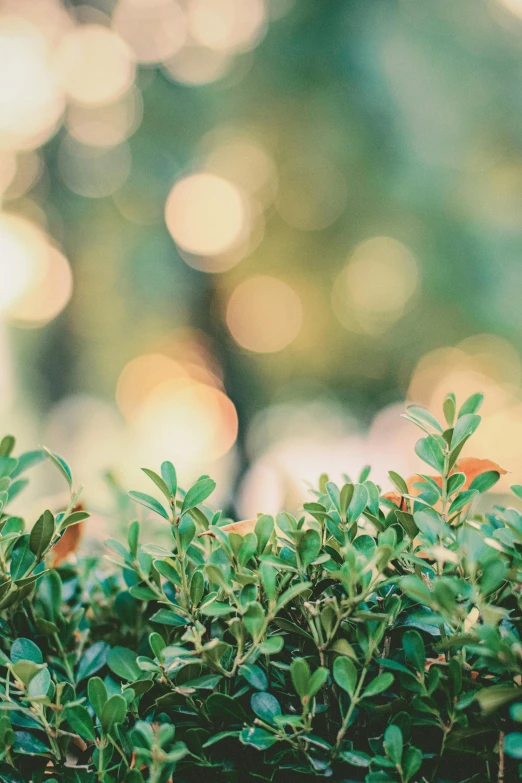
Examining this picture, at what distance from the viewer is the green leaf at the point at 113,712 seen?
41 centimetres

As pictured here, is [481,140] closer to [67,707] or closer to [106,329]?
[106,329]

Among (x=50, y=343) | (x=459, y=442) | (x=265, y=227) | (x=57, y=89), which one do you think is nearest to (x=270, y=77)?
(x=265, y=227)

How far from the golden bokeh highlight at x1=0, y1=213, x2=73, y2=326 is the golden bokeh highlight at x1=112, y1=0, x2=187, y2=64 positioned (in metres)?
2.05

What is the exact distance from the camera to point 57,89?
573cm

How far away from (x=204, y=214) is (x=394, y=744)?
18.4 feet

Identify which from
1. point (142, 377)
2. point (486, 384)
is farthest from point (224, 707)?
point (142, 377)

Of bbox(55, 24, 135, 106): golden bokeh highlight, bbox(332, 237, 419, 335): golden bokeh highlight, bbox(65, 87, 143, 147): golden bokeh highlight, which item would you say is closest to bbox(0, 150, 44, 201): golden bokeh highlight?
bbox(65, 87, 143, 147): golden bokeh highlight

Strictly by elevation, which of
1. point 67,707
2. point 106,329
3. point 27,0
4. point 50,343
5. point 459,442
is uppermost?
point 27,0

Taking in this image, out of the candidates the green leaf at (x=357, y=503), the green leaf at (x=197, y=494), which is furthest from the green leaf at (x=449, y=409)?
the green leaf at (x=197, y=494)

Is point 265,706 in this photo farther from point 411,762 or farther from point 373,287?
point 373,287

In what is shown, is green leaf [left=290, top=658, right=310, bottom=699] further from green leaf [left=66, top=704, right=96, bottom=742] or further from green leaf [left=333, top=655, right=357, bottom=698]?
green leaf [left=66, top=704, right=96, bottom=742]

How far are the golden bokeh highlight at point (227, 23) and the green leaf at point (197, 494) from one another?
547 centimetres

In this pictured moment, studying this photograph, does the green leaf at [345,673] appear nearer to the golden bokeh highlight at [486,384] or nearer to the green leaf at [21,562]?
the green leaf at [21,562]

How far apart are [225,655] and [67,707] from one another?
0.40ft
